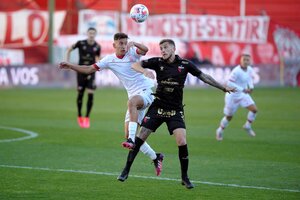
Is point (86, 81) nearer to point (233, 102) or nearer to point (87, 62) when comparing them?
point (87, 62)

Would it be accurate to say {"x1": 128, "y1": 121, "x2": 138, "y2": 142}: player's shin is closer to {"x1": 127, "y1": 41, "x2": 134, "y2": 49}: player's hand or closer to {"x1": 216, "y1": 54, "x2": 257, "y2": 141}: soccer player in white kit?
{"x1": 127, "y1": 41, "x2": 134, "y2": 49}: player's hand

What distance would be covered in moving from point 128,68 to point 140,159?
7.77 ft

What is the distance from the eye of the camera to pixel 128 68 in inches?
549

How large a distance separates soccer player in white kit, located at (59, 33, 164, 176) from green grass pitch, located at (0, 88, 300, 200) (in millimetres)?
671

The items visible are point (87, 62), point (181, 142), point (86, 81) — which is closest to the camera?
point (181, 142)

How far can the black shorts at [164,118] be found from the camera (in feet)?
40.1

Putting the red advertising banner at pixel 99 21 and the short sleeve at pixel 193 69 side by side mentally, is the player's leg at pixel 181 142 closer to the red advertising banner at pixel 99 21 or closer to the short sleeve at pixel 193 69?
the short sleeve at pixel 193 69

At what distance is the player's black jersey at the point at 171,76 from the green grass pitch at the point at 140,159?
1321mm

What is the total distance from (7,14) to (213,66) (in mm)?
11600

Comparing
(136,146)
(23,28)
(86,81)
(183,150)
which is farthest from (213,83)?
(23,28)

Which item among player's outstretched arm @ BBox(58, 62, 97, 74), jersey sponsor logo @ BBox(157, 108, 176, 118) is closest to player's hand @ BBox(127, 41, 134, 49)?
player's outstretched arm @ BBox(58, 62, 97, 74)

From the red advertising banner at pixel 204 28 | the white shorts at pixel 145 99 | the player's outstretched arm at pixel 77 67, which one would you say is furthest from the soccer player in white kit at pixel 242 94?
the red advertising banner at pixel 204 28

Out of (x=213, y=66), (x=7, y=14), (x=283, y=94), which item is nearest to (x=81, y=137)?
(x=283, y=94)

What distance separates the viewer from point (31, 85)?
38.7 m
